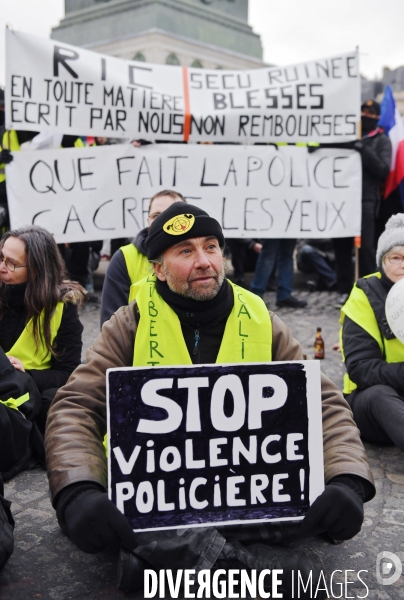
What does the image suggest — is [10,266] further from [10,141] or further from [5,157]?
[10,141]

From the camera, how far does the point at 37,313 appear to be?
391cm

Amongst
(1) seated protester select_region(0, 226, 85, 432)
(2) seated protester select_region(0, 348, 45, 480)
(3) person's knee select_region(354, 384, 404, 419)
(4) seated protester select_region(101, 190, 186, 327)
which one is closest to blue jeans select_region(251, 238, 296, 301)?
(4) seated protester select_region(101, 190, 186, 327)

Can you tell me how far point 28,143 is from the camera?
7406mm

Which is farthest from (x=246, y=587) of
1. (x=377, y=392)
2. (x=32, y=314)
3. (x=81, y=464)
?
(x=32, y=314)

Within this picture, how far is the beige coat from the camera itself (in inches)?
101

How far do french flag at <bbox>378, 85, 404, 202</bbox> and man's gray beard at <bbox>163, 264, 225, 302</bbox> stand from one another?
585 cm

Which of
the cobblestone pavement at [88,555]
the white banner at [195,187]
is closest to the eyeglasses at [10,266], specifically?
the cobblestone pavement at [88,555]

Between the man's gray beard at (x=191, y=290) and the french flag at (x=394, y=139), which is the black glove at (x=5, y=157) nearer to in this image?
the french flag at (x=394, y=139)

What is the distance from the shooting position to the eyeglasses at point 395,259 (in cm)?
409

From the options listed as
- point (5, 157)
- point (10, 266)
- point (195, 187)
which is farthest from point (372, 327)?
point (5, 157)

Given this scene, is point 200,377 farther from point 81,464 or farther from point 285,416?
point 81,464

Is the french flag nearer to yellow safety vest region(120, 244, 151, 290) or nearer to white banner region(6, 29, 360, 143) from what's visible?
white banner region(6, 29, 360, 143)

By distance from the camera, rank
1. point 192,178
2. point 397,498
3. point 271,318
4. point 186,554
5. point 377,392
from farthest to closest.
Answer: point 192,178 → point 377,392 → point 397,498 → point 271,318 → point 186,554

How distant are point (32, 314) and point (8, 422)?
4.53 feet
